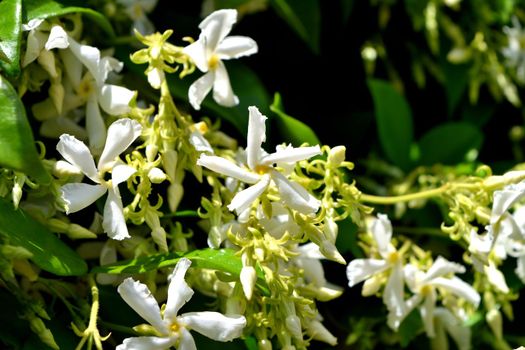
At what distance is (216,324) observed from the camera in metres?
0.69

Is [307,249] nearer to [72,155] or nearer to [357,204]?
[357,204]

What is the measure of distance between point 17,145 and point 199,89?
24cm

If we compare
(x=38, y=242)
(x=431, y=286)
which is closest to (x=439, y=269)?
(x=431, y=286)

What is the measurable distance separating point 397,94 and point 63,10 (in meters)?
0.51

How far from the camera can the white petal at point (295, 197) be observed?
0.70m

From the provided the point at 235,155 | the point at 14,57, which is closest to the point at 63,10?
the point at 14,57

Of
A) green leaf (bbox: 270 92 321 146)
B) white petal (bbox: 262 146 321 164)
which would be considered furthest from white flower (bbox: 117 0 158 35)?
white petal (bbox: 262 146 321 164)

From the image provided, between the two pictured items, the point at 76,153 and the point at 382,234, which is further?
the point at 382,234

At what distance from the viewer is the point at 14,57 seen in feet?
2.26

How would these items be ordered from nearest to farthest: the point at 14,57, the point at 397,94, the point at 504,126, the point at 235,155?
the point at 14,57 < the point at 235,155 < the point at 397,94 < the point at 504,126

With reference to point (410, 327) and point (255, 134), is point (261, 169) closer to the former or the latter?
point (255, 134)

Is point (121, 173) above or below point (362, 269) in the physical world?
above

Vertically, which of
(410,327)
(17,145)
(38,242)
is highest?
(17,145)

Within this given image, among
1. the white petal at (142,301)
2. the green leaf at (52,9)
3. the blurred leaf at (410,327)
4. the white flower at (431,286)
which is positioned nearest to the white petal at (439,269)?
the white flower at (431,286)
